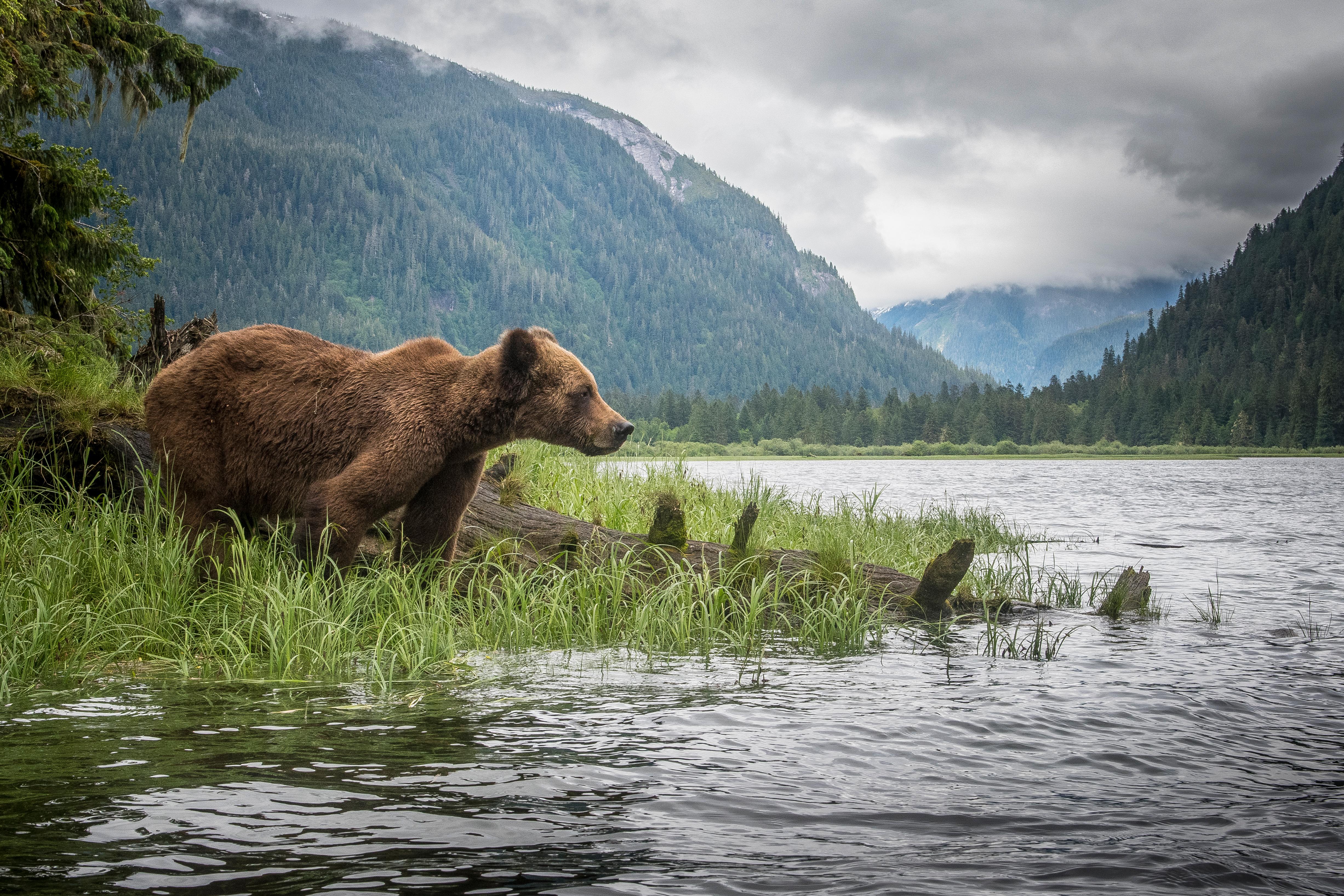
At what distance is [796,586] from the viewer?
8.91 meters

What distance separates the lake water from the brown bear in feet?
4.39

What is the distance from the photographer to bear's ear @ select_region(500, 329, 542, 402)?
676 centimetres

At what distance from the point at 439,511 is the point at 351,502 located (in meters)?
0.93

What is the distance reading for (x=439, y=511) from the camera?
7008mm

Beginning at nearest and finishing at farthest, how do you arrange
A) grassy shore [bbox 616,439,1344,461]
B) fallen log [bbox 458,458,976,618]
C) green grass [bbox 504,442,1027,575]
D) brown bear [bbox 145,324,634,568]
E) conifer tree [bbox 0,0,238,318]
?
brown bear [bbox 145,324,634,568]
fallen log [bbox 458,458,976,618]
green grass [bbox 504,442,1027,575]
conifer tree [bbox 0,0,238,318]
grassy shore [bbox 616,439,1344,461]

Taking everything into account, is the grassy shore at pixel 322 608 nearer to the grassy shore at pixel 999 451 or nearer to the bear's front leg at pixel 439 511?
the bear's front leg at pixel 439 511

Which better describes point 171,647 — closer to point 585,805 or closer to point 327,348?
point 327,348

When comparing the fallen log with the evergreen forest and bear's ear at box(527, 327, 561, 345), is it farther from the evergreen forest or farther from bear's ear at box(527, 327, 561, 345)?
the evergreen forest

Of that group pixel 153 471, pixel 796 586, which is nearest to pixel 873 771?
pixel 796 586

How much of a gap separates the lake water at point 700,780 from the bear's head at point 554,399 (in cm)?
179

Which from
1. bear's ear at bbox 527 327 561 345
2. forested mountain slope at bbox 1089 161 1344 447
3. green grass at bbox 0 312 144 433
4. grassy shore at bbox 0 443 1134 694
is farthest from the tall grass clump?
forested mountain slope at bbox 1089 161 1344 447

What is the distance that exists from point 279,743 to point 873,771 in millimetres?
3027

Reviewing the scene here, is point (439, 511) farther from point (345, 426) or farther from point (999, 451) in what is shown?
point (999, 451)

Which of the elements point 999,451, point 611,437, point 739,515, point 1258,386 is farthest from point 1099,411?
point 611,437
